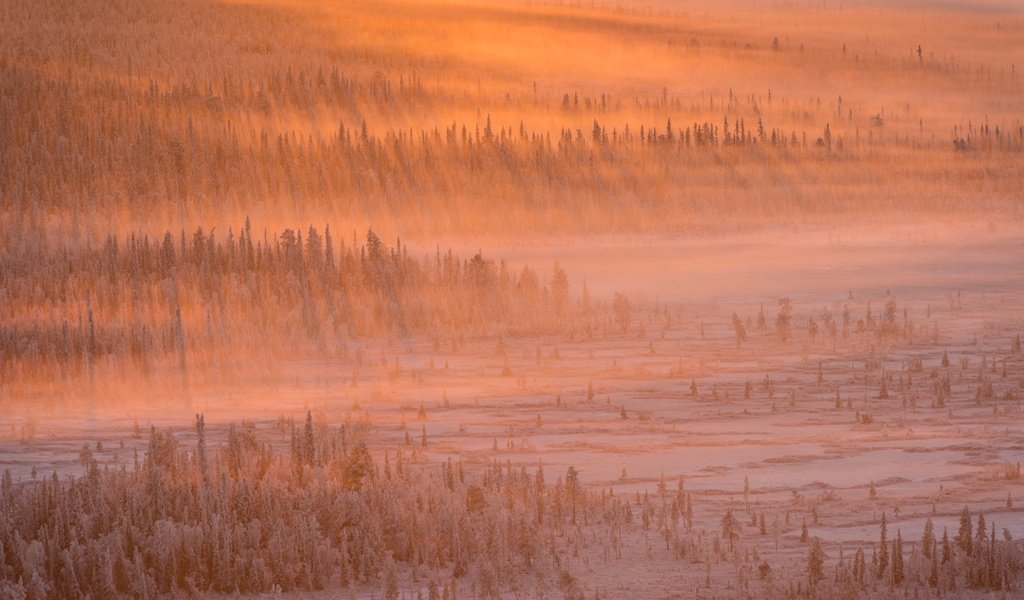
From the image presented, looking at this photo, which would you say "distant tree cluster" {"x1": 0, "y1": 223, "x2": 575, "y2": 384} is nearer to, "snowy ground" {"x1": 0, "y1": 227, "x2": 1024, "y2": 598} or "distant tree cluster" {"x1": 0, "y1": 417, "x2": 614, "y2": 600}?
"snowy ground" {"x1": 0, "y1": 227, "x2": 1024, "y2": 598}

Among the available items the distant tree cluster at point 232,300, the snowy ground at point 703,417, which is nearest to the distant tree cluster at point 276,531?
the snowy ground at point 703,417

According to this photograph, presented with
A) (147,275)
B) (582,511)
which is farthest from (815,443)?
(147,275)

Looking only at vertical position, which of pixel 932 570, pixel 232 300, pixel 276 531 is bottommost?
pixel 932 570

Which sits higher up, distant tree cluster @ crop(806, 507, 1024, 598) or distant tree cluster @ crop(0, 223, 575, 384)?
distant tree cluster @ crop(0, 223, 575, 384)

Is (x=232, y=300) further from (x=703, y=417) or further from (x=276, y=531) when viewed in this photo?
(x=276, y=531)

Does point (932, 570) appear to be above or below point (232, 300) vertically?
below

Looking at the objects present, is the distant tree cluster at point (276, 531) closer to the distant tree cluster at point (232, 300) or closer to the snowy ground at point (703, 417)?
the snowy ground at point (703, 417)

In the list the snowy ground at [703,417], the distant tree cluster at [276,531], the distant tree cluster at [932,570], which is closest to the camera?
the distant tree cluster at [932,570]

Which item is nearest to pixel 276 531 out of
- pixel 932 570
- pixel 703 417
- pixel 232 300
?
pixel 932 570

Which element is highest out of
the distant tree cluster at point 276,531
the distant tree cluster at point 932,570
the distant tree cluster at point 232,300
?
the distant tree cluster at point 232,300

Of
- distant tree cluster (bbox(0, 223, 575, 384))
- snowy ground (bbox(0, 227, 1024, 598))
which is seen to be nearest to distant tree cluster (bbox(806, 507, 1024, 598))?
snowy ground (bbox(0, 227, 1024, 598))

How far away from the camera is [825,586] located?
17.7 metres

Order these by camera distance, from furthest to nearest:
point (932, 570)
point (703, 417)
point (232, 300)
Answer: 1. point (232, 300)
2. point (703, 417)
3. point (932, 570)

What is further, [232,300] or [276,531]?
[232,300]
